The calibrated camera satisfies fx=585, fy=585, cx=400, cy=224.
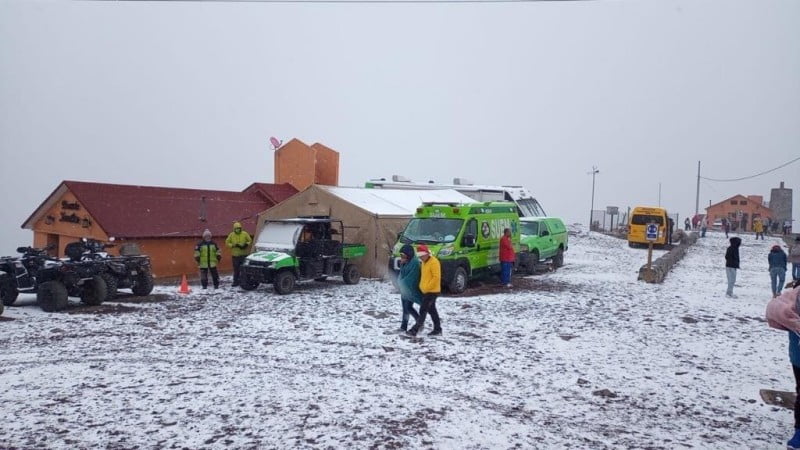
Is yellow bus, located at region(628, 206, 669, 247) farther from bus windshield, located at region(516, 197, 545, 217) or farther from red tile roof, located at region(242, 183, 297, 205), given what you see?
red tile roof, located at region(242, 183, 297, 205)

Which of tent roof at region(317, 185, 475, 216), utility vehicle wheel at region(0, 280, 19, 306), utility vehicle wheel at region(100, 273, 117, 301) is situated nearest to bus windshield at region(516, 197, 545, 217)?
tent roof at region(317, 185, 475, 216)

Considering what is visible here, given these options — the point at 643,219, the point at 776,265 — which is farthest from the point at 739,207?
the point at 776,265

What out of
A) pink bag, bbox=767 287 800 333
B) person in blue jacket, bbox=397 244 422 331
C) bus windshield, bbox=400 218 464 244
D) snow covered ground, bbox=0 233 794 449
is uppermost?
bus windshield, bbox=400 218 464 244

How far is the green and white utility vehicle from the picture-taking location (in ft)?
50.6

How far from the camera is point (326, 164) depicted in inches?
1264

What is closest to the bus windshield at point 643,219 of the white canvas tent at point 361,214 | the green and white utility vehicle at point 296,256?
the white canvas tent at point 361,214

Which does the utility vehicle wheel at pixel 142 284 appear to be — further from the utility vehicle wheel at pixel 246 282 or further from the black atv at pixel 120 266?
the utility vehicle wheel at pixel 246 282

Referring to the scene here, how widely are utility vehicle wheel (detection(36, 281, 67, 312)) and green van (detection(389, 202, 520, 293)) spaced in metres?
7.72

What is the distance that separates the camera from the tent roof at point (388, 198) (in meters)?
20.0

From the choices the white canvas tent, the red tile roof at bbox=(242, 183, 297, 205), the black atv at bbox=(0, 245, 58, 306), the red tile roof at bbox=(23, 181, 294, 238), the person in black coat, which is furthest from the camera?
the red tile roof at bbox=(242, 183, 297, 205)

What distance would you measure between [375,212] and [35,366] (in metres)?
12.1

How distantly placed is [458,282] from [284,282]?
460 centimetres

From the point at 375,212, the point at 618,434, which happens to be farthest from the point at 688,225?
the point at 618,434

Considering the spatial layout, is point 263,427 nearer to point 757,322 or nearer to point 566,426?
point 566,426
